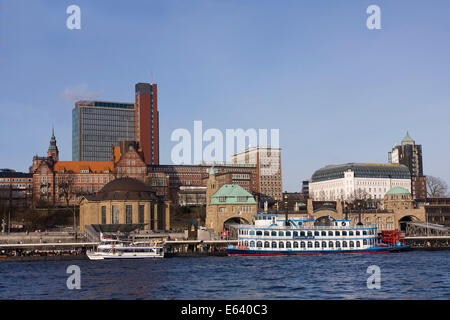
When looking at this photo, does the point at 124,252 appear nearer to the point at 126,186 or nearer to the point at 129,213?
the point at 129,213

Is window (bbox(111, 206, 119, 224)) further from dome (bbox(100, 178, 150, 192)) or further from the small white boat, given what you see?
the small white boat

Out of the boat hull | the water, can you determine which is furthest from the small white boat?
the water

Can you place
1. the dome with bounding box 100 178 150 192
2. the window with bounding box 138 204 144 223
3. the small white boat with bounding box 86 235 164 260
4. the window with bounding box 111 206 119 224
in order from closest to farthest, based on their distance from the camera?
the small white boat with bounding box 86 235 164 260 < the window with bounding box 111 206 119 224 < the window with bounding box 138 204 144 223 < the dome with bounding box 100 178 150 192

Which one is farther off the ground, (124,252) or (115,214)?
(115,214)

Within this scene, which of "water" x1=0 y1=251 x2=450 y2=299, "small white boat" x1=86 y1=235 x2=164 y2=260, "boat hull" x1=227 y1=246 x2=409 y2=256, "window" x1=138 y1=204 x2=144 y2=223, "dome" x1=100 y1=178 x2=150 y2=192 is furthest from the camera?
"dome" x1=100 y1=178 x2=150 y2=192

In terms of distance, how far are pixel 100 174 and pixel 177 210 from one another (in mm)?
36277

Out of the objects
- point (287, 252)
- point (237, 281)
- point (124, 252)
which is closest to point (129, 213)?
point (124, 252)

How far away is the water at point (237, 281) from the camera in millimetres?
46438

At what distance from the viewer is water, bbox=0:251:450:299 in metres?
46.4

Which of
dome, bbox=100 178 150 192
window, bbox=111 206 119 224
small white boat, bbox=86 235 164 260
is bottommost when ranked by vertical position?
small white boat, bbox=86 235 164 260

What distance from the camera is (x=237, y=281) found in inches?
2224

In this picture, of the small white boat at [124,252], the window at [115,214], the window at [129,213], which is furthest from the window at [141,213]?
the small white boat at [124,252]
